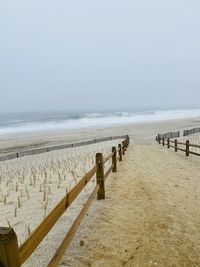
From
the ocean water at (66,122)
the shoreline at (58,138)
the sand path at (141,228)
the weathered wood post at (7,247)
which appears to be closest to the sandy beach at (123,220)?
the sand path at (141,228)

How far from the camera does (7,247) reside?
6.63ft

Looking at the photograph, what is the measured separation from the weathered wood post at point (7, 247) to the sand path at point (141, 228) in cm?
204

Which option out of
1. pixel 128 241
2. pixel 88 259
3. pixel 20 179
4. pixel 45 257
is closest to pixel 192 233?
pixel 128 241

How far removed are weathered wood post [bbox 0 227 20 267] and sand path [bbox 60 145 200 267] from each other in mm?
2045

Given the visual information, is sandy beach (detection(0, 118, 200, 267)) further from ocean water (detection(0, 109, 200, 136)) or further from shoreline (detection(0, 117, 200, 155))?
ocean water (detection(0, 109, 200, 136))

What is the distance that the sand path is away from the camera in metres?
4.12

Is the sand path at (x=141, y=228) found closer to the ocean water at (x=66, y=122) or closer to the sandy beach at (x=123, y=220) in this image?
the sandy beach at (x=123, y=220)

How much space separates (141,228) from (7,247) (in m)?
3.48

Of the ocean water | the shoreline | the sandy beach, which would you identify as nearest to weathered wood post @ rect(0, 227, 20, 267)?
the sandy beach

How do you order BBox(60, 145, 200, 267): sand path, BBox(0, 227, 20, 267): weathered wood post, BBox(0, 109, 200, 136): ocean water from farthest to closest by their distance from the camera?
1. BBox(0, 109, 200, 136): ocean water
2. BBox(60, 145, 200, 267): sand path
3. BBox(0, 227, 20, 267): weathered wood post

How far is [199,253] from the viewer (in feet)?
14.2

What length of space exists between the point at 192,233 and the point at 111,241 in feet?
4.87

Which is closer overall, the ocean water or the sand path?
the sand path

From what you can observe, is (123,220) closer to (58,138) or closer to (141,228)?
(141,228)
